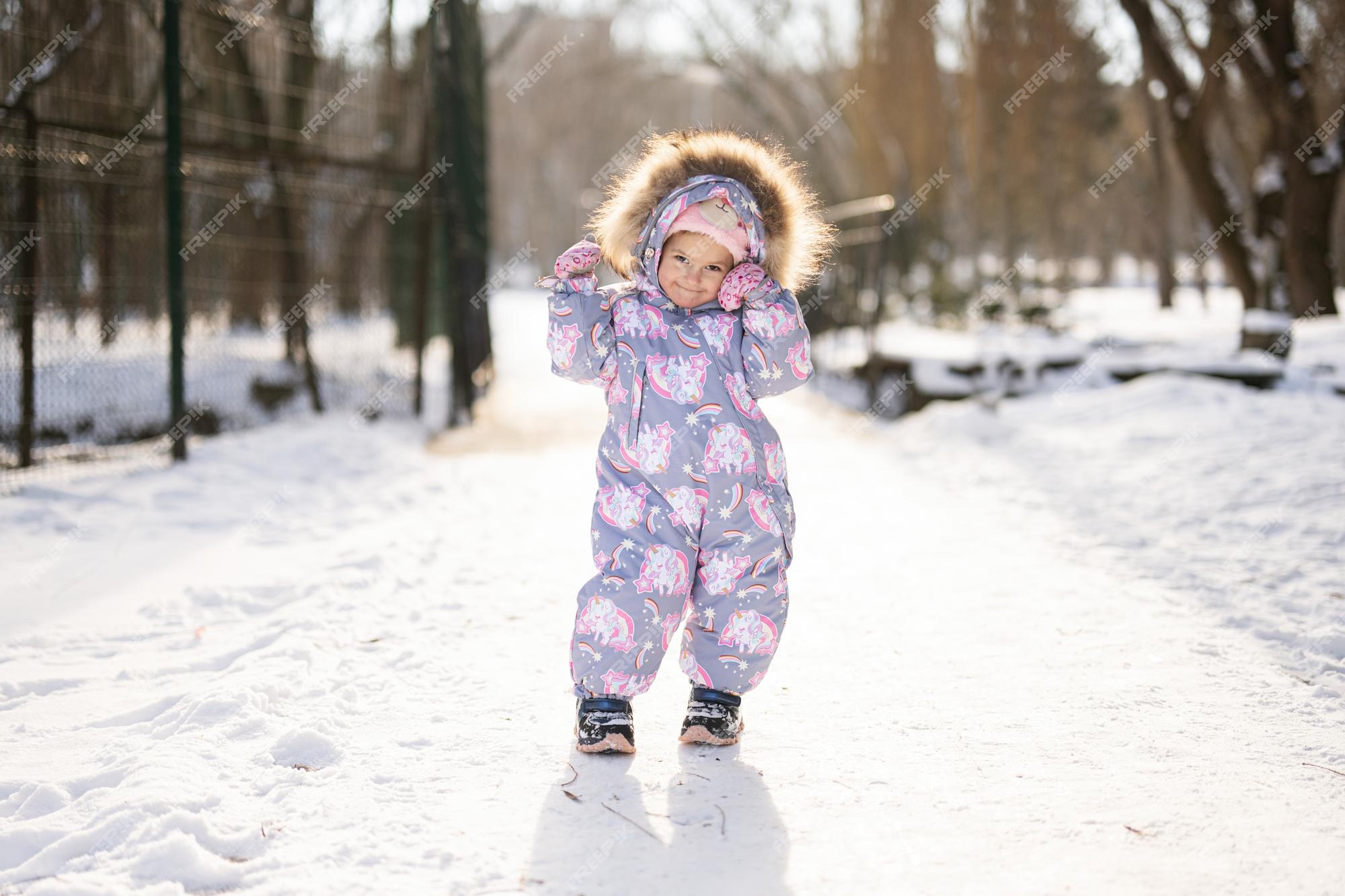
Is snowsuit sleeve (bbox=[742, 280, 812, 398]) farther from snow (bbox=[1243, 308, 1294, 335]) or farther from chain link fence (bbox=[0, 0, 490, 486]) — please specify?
snow (bbox=[1243, 308, 1294, 335])

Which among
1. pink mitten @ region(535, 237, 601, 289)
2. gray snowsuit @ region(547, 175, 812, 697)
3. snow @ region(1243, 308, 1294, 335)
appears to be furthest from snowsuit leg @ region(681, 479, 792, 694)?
snow @ region(1243, 308, 1294, 335)

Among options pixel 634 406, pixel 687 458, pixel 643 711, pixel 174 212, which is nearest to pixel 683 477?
pixel 687 458

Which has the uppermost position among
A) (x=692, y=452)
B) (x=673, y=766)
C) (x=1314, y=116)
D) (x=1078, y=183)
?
(x=1078, y=183)

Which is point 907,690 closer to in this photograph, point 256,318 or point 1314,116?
point 256,318

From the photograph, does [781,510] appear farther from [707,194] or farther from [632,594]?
[707,194]

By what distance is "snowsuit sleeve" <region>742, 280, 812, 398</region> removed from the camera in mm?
2580

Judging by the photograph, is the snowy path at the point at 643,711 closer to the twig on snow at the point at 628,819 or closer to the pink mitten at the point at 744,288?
the twig on snow at the point at 628,819

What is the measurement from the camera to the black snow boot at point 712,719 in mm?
2645

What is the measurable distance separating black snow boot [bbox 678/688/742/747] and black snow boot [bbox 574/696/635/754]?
14 centimetres

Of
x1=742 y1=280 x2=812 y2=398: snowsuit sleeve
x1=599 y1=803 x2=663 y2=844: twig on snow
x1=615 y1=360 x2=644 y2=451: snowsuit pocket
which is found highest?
A: x1=742 y1=280 x2=812 y2=398: snowsuit sleeve

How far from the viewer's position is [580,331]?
260 centimetres

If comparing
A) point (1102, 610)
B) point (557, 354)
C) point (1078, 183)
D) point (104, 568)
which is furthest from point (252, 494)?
point (1078, 183)

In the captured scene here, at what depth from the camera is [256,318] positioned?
27.2ft

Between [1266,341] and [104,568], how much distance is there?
25.8ft
